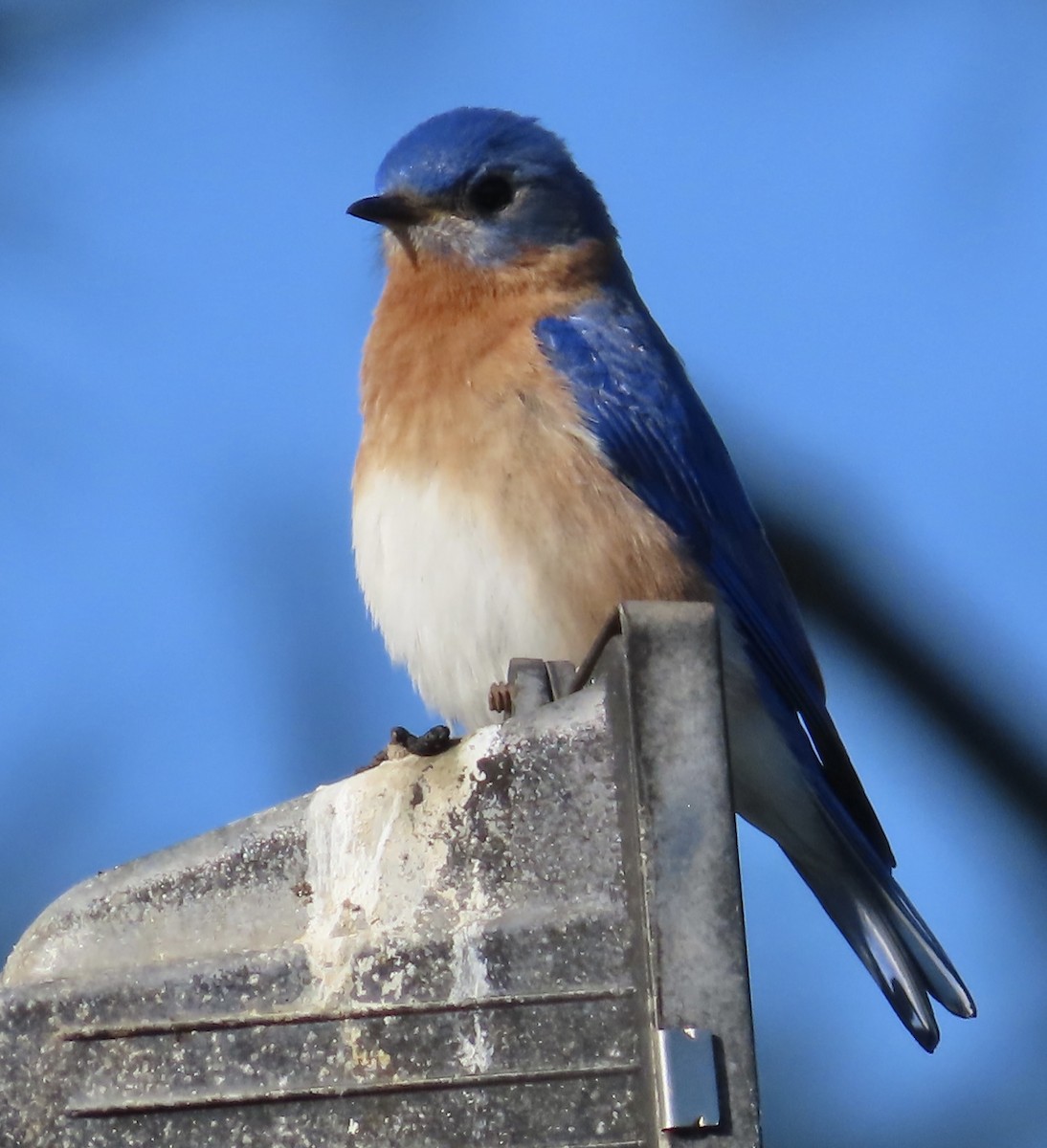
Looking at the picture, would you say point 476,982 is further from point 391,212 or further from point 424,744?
point 391,212

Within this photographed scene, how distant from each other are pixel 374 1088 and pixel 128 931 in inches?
15.8

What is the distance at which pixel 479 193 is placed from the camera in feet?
15.8

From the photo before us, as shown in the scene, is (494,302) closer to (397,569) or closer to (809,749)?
(397,569)

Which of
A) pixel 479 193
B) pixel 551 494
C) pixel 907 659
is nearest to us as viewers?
pixel 551 494

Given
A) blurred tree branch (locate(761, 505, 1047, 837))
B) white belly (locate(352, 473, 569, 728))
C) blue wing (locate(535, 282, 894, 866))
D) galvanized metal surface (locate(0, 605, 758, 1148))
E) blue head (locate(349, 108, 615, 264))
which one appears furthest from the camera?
blurred tree branch (locate(761, 505, 1047, 837))

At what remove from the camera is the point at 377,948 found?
193cm

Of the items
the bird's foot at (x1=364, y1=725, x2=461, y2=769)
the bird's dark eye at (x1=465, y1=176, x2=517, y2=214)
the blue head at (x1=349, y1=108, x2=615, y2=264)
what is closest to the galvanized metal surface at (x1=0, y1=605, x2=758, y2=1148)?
the bird's foot at (x1=364, y1=725, x2=461, y2=769)

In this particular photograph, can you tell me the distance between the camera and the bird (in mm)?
3947

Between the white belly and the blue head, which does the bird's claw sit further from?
the blue head

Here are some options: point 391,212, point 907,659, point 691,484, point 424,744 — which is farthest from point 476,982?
point 907,659

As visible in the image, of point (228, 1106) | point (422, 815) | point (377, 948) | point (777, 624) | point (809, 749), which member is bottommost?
point (228, 1106)

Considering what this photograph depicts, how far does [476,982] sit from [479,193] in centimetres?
331

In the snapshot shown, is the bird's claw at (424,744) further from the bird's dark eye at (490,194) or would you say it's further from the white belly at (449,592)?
the bird's dark eye at (490,194)

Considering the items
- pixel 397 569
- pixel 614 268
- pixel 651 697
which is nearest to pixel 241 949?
pixel 651 697
